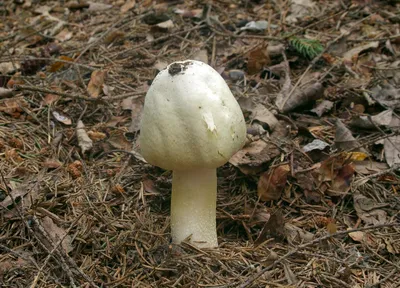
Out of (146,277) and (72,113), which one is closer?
(146,277)

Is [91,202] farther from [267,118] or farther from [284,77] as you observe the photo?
[284,77]

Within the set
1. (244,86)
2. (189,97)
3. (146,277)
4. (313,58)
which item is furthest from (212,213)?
(313,58)

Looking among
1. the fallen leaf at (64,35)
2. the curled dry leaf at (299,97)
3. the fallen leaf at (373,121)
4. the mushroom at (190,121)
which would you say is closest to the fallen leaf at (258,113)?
the curled dry leaf at (299,97)

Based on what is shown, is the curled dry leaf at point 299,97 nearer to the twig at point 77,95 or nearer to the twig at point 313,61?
the twig at point 313,61

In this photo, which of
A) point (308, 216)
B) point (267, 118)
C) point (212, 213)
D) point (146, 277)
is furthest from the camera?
point (267, 118)

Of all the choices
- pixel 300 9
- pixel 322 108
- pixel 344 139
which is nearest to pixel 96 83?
pixel 322 108

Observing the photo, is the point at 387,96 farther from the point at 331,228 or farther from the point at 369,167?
the point at 331,228
